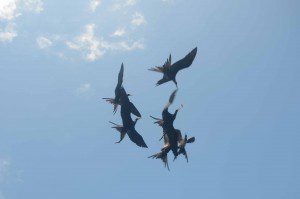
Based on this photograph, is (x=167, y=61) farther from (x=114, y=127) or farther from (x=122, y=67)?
(x=114, y=127)

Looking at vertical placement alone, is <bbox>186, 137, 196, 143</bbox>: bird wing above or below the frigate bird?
below

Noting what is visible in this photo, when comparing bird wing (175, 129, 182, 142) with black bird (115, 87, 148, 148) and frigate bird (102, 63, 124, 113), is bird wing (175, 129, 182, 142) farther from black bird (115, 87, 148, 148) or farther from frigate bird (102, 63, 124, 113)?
frigate bird (102, 63, 124, 113)

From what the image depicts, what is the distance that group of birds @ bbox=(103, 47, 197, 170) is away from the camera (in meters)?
10.5

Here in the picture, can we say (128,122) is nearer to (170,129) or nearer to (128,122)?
(128,122)

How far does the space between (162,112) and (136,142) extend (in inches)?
56.1

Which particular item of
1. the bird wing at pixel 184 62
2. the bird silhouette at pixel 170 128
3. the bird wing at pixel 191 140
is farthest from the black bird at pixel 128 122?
the bird wing at pixel 184 62

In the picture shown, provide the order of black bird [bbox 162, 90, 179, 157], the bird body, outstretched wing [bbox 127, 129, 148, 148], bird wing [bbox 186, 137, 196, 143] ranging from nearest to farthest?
the bird body < black bird [bbox 162, 90, 179, 157] < outstretched wing [bbox 127, 129, 148, 148] < bird wing [bbox 186, 137, 196, 143]

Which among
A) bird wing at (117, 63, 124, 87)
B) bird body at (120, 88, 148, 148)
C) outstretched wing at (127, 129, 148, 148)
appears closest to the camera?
bird wing at (117, 63, 124, 87)

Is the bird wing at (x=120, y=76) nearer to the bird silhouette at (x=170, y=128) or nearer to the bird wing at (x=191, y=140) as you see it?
the bird silhouette at (x=170, y=128)

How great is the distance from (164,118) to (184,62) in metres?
2.00

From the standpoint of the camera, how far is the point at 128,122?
11.0 metres

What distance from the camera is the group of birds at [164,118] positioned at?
415 inches

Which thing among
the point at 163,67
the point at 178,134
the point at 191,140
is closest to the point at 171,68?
the point at 163,67

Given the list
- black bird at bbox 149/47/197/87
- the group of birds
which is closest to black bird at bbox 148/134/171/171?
the group of birds
